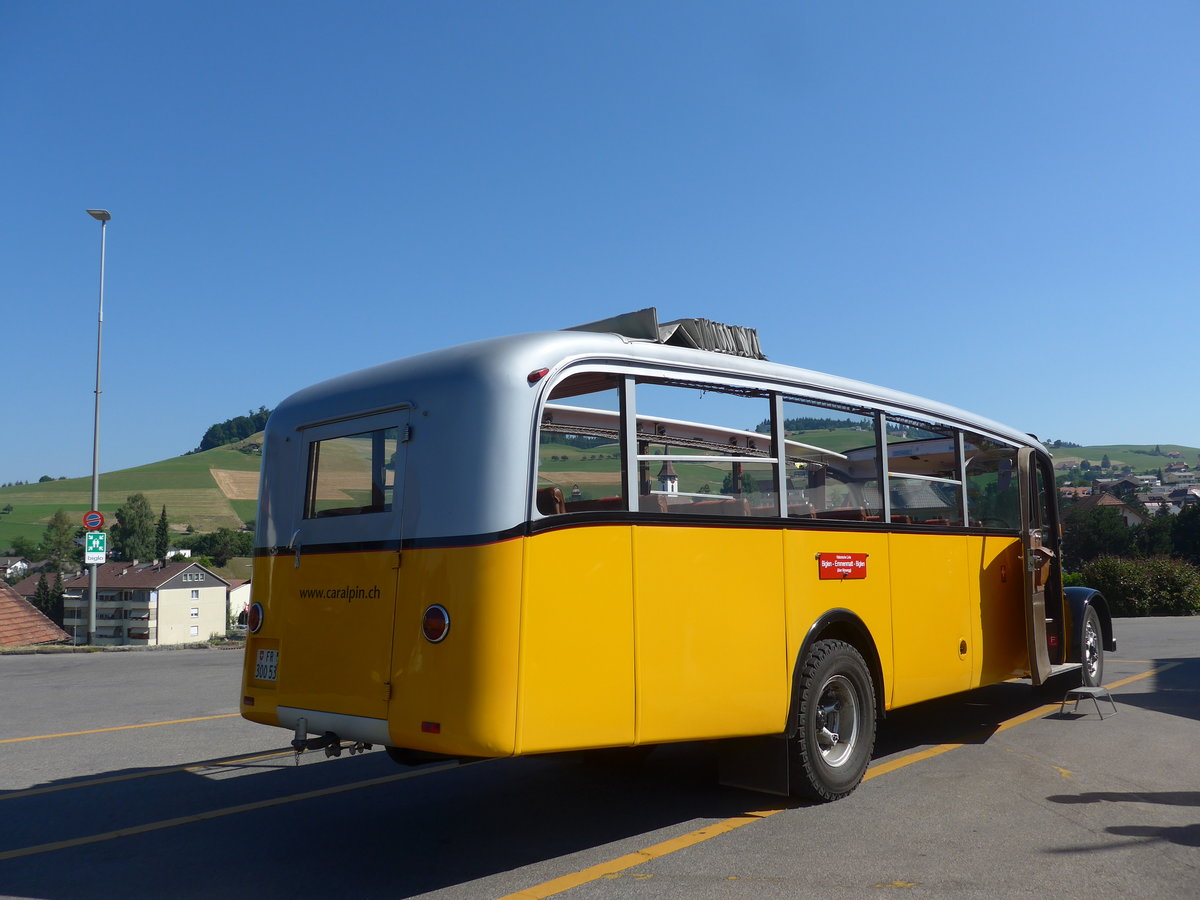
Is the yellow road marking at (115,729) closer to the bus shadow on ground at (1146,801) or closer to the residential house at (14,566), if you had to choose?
the bus shadow on ground at (1146,801)

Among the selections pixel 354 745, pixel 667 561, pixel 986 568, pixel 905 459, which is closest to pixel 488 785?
pixel 354 745

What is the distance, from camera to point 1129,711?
9.01 m

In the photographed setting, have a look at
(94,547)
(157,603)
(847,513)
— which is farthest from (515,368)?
(157,603)

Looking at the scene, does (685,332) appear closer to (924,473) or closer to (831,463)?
(831,463)

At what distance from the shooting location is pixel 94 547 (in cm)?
2344

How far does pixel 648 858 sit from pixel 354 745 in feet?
5.18

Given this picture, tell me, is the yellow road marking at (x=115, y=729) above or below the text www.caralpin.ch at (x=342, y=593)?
below

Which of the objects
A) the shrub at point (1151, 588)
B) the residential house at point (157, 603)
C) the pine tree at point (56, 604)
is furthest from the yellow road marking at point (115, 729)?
the pine tree at point (56, 604)

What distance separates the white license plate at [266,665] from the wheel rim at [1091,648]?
754cm

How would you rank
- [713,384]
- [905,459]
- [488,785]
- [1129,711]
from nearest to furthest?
[713,384] < [488,785] < [905,459] < [1129,711]

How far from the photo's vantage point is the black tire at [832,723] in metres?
5.71

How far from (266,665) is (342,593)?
0.81 m

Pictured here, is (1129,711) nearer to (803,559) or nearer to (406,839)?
(803,559)

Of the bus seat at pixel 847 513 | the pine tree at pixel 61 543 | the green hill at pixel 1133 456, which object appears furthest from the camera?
the green hill at pixel 1133 456
